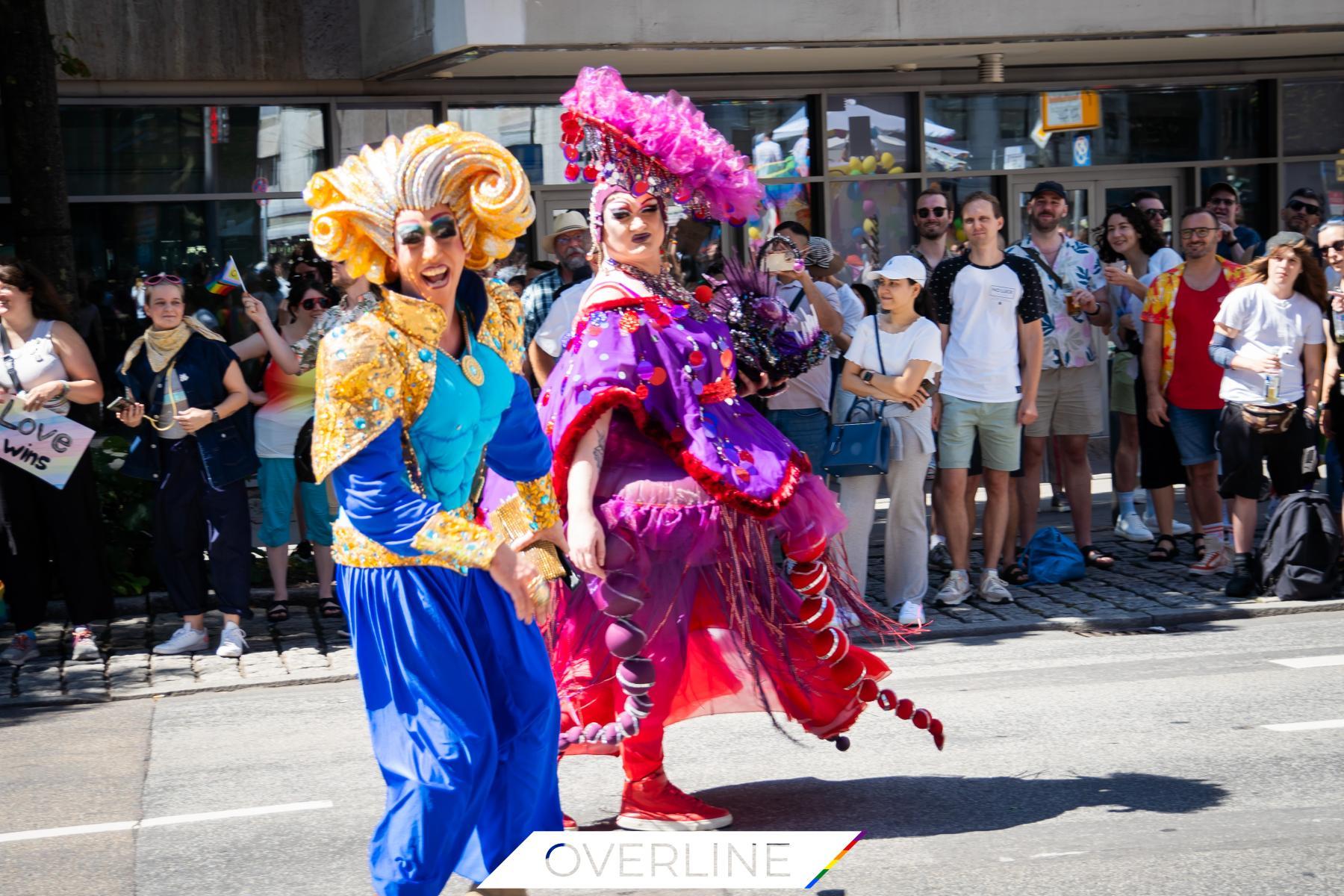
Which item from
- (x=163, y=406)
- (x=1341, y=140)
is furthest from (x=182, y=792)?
(x=1341, y=140)

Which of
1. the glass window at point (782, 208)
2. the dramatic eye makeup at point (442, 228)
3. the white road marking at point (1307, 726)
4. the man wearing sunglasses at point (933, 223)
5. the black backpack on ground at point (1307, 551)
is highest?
the glass window at point (782, 208)

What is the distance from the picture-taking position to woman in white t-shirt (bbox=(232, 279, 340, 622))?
29.9ft

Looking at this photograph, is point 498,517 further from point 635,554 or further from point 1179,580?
point 1179,580

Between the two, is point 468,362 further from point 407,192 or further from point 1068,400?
point 1068,400

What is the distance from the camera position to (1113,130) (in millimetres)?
15328

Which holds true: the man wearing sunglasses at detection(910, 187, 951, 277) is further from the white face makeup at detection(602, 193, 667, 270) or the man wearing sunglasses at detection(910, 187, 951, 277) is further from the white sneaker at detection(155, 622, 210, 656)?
the white face makeup at detection(602, 193, 667, 270)

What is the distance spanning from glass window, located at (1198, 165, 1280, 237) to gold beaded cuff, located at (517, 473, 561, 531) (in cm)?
1242

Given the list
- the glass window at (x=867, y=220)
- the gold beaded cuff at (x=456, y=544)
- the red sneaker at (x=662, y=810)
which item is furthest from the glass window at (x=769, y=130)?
the gold beaded cuff at (x=456, y=544)

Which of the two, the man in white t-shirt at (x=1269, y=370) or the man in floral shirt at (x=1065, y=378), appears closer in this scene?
the man in white t-shirt at (x=1269, y=370)

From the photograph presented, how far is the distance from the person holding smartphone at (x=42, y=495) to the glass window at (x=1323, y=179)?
11.8 meters

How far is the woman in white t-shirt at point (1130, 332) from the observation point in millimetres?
10227

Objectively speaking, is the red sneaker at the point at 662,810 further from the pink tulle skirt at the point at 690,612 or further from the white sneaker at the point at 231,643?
the white sneaker at the point at 231,643

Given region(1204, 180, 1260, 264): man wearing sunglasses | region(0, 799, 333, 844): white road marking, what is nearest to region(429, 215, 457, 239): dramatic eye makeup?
region(0, 799, 333, 844): white road marking

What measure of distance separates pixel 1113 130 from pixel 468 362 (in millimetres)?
12365
